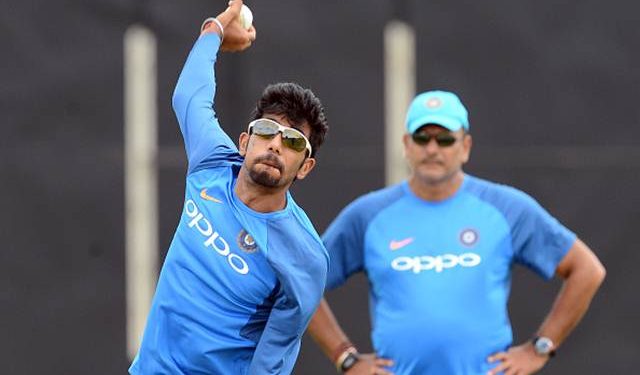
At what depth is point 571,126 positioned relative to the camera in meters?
7.68

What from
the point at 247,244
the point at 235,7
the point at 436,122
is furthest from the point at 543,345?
the point at 235,7

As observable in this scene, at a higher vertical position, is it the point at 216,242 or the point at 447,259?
the point at 216,242

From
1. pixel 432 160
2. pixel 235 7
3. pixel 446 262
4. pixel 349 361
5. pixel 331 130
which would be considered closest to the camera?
pixel 235 7

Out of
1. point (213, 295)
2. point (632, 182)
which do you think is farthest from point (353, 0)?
point (213, 295)

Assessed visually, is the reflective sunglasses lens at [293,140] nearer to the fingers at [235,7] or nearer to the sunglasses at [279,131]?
the sunglasses at [279,131]

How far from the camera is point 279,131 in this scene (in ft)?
15.1

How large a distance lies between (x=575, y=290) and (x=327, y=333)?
43.5 inches

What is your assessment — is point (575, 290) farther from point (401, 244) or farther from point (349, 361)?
point (349, 361)

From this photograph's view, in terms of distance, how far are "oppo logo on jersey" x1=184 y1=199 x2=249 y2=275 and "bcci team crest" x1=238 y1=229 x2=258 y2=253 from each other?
35 mm

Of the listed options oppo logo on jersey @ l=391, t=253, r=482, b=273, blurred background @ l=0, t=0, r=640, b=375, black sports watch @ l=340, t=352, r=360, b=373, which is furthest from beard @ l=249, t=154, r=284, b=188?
blurred background @ l=0, t=0, r=640, b=375

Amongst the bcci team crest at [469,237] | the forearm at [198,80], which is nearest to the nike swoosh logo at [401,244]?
the bcci team crest at [469,237]

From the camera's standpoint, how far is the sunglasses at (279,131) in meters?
4.58

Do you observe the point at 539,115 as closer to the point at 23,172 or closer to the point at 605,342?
the point at 605,342

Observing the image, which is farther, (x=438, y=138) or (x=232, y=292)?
(x=438, y=138)
